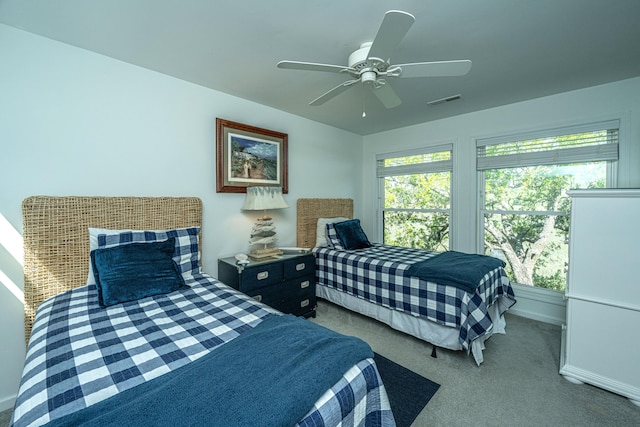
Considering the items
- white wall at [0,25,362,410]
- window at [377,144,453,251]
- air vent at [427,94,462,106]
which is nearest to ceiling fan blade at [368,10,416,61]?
air vent at [427,94,462,106]

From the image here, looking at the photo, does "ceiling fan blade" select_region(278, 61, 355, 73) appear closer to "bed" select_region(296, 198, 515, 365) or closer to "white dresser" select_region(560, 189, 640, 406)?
"bed" select_region(296, 198, 515, 365)

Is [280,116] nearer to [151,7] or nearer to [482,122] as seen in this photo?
[151,7]

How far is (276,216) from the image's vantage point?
10.5 ft

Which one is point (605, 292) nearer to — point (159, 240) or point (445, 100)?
point (445, 100)

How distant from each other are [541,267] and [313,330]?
312 cm

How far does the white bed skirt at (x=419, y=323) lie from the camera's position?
2.12m

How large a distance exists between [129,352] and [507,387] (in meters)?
2.34

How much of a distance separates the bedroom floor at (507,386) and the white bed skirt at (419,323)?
0.12 metres

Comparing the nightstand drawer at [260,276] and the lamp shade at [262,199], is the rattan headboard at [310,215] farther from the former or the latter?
the nightstand drawer at [260,276]

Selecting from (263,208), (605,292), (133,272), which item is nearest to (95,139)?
(133,272)

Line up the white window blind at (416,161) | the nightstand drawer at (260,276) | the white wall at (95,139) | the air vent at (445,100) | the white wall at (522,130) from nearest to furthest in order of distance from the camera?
1. the white wall at (95,139)
2. the nightstand drawer at (260,276)
3. the white wall at (522,130)
4. the air vent at (445,100)
5. the white window blind at (416,161)

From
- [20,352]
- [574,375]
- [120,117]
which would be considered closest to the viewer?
[20,352]

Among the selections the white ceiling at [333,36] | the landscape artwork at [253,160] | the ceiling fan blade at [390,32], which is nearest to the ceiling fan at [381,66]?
the ceiling fan blade at [390,32]

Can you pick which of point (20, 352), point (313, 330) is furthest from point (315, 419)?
point (20, 352)
